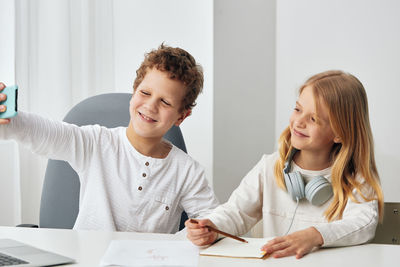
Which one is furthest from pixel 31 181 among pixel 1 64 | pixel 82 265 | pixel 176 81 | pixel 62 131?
pixel 82 265

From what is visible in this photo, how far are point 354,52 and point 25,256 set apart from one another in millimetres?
1995

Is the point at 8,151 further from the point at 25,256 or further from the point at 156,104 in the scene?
the point at 25,256

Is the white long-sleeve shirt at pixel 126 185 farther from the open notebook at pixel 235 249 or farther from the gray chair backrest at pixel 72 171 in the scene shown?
the open notebook at pixel 235 249

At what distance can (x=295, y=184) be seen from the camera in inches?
54.3

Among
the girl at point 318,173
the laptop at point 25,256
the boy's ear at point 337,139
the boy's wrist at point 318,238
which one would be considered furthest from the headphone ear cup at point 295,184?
the laptop at point 25,256

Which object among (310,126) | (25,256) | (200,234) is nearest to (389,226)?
(310,126)

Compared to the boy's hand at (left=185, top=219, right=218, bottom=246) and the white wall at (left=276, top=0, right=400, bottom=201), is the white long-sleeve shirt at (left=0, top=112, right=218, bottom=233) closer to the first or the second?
the boy's hand at (left=185, top=219, right=218, bottom=246)

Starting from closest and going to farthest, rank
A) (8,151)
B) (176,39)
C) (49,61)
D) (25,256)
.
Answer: (25,256), (8,151), (49,61), (176,39)

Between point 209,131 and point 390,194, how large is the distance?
36.1 inches

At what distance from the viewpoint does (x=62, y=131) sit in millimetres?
1530

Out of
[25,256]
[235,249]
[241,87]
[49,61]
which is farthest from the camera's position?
[241,87]

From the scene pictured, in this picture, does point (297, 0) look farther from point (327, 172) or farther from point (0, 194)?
point (0, 194)

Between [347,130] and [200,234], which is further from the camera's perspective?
[347,130]

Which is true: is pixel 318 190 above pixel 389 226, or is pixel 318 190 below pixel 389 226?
above
